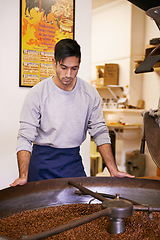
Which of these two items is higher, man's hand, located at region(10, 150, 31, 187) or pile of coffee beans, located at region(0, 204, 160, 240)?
man's hand, located at region(10, 150, 31, 187)

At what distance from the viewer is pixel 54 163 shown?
1603 mm

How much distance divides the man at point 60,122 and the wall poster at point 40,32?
832 millimetres

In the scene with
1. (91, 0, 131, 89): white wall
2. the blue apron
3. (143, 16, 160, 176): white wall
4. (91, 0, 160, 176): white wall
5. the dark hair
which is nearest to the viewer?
the dark hair

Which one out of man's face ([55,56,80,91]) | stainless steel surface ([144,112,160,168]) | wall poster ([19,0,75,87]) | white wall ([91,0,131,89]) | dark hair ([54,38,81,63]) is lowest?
stainless steel surface ([144,112,160,168])

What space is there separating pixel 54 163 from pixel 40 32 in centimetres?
137

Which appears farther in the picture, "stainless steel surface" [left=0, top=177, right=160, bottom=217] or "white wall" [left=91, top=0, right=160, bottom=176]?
"white wall" [left=91, top=0, right=160, bottom=176]

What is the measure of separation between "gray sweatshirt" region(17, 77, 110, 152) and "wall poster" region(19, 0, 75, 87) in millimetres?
855

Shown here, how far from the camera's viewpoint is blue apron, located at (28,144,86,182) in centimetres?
160

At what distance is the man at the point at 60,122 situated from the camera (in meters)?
1.53

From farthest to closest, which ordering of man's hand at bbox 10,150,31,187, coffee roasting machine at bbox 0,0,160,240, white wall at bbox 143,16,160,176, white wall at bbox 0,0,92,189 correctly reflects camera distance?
white wall at bbox 143,16,160,176 < white wall at bbox 0,0,92,189 < man's hand at bbox 10,150,31,187 < coffee roasting machine at bbox 0,0,160,240

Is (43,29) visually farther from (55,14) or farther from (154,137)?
(154,137)

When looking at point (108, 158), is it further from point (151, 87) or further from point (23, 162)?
point (151, 87)

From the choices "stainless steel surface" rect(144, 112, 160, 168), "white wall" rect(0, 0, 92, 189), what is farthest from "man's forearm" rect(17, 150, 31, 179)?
"white wall" rect(0, 0, 92, 189)

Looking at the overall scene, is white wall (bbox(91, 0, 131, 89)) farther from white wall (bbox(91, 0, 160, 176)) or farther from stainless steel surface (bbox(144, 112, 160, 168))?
stainless steel surface (bbox(144, 112, 160, 168))
